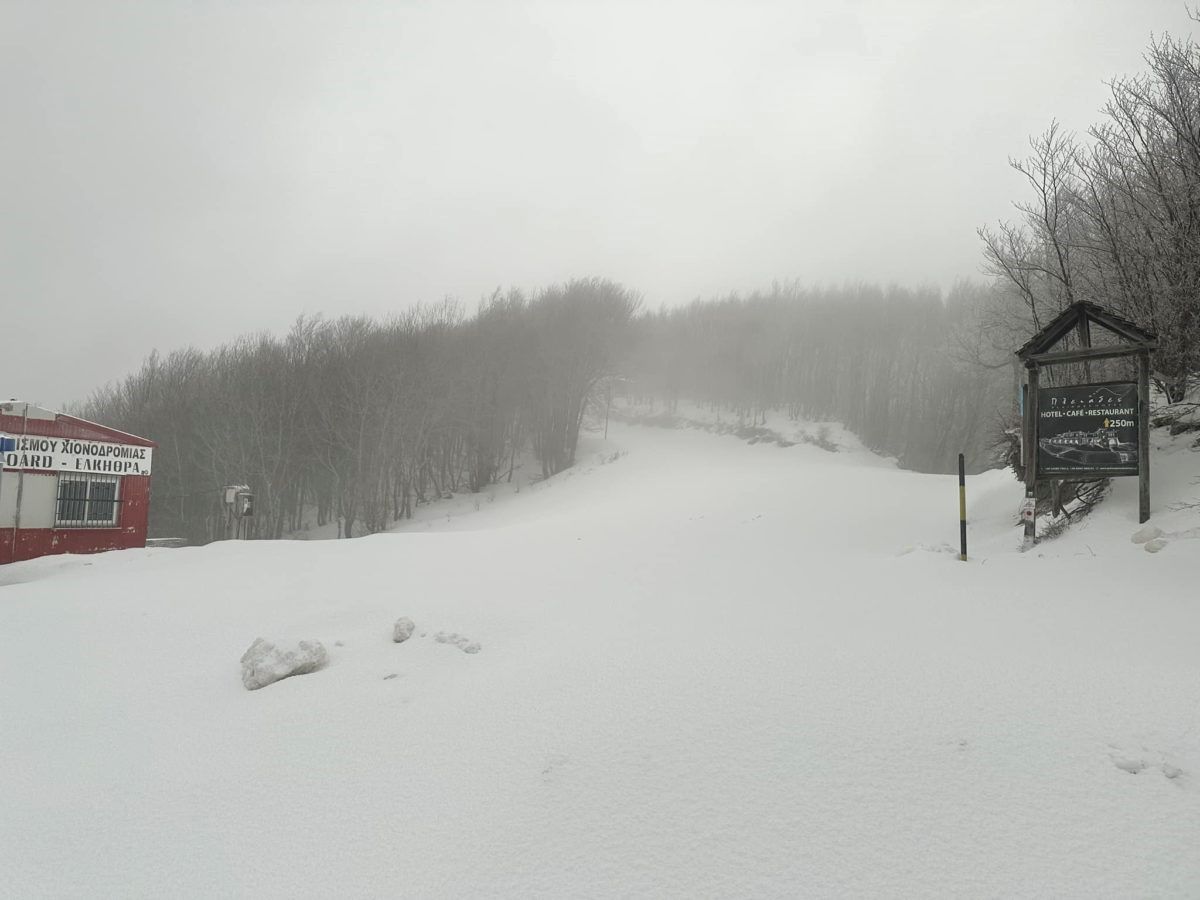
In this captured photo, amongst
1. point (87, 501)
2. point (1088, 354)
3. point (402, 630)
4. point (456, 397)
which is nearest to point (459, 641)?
point (402, 630)

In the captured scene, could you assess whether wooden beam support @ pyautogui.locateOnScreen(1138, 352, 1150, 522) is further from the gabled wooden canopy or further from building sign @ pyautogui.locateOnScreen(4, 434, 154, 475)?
building sign @ pyautogui.locateOnScreen(4, 434, 154, 475)

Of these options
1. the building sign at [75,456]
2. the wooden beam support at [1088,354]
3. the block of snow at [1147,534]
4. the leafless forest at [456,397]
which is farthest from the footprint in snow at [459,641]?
the leafless forest at [456,397]

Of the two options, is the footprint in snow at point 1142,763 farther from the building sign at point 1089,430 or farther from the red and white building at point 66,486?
the red and white building at point 66,486

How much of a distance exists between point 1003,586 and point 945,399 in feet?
116

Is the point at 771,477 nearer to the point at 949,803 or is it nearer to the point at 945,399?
the point at 949,803

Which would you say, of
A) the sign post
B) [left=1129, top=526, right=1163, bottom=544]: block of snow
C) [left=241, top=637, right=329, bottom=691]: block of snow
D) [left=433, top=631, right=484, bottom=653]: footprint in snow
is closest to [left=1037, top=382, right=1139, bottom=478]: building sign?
the sign post

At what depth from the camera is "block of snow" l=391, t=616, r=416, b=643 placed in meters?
4.40

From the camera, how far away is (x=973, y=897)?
169 centimetres

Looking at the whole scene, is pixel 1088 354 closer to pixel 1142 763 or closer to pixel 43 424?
pixel 1142 763

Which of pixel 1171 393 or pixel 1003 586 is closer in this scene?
pixel 1003 586

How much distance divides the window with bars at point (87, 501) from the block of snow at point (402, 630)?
13930 millimetres

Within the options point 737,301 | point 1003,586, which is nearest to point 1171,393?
point 1003,586

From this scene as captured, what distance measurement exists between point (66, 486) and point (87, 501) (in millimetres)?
561

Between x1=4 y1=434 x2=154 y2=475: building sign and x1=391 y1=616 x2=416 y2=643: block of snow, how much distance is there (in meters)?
13.9
